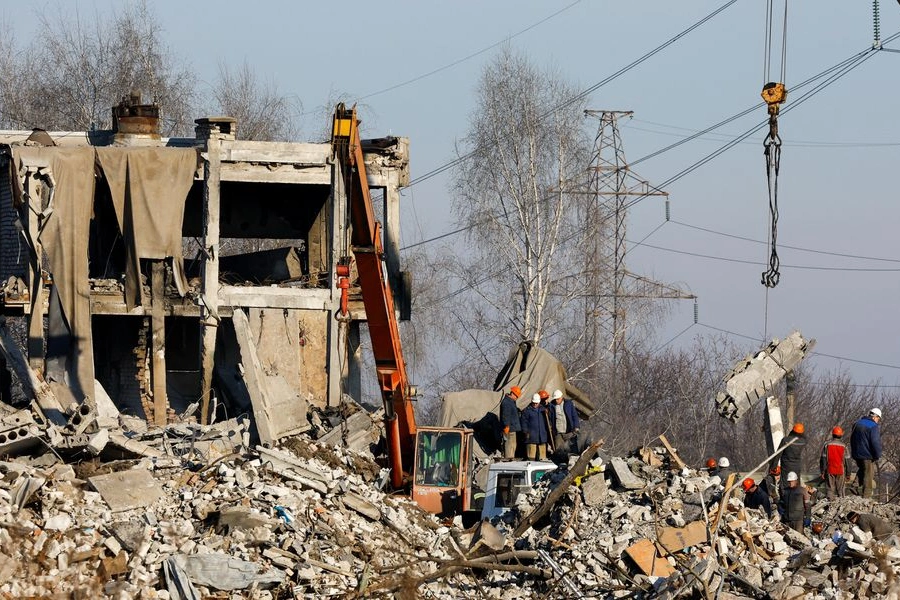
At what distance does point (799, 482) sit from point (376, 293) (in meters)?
6.31

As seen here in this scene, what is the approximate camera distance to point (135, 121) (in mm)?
26688

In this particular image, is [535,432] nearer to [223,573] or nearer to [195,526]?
[195,526]

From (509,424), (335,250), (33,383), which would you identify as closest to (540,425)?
(509,424)

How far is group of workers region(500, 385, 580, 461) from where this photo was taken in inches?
787

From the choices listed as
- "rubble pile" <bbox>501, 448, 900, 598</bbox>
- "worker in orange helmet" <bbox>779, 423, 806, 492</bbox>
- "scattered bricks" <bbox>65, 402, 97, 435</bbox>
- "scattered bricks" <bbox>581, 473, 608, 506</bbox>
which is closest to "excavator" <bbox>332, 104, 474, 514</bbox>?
"rubble pile" <bbox>501, 448, 900, 598</bbox>

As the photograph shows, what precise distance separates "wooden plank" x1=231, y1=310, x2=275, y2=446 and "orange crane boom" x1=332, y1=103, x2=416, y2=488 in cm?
197

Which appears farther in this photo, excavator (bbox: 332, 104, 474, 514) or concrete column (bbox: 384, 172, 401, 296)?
concrete column (bbox: 384, 172, 401, 296)

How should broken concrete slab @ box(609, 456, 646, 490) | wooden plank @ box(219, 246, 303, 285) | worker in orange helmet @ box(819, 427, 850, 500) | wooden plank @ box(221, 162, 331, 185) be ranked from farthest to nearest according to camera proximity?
1. wooden plank @ box(219, 246, 303, 285)
2. wooden plank @ box(221, 162, 331, 185)
3. worker in orange helmet @ box(819, 427, 850, 500)
4. broken concrete slab @ box(609, 456, 646, 490)

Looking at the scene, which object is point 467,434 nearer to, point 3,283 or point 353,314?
point 353,314

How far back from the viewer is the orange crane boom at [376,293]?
17828mm

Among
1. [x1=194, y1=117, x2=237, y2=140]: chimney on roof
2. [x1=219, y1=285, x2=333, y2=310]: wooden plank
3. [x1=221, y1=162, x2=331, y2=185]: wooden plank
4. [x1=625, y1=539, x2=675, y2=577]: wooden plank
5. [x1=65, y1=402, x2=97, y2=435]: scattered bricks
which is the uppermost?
[x1=194, y1=117, x2=237, y2=140]: chimney on roof

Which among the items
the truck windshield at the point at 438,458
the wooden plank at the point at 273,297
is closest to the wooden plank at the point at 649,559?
the truck windshield at the point at 438,458

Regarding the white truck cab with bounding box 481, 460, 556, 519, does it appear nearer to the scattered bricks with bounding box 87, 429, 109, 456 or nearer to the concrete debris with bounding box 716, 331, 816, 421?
the concrete debris with bounding box 716, 331, 816, 421

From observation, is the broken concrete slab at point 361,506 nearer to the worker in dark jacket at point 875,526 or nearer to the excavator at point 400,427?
the excavator at point 400,427
